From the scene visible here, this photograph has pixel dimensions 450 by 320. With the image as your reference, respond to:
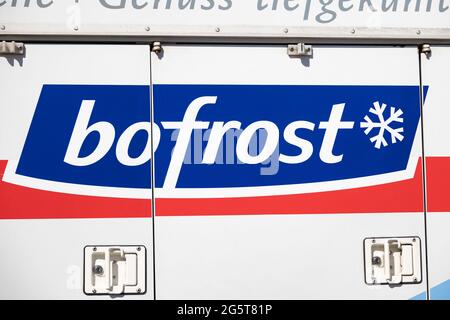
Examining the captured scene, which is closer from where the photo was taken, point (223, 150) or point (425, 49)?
point (223, 150)

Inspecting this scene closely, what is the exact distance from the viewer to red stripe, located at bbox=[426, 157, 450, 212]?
3.22 m

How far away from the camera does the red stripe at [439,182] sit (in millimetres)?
3223

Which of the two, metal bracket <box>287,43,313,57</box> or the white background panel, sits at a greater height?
metal bracket <box>287,43,313,57</box>

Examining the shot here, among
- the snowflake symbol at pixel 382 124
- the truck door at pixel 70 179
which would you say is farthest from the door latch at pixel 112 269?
the snowflake symbol at pixel 382 124

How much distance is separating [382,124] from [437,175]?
33 centimetres

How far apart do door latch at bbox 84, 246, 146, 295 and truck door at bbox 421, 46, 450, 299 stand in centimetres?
126

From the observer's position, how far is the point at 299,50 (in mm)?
3182

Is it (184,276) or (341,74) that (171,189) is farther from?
(341,74)

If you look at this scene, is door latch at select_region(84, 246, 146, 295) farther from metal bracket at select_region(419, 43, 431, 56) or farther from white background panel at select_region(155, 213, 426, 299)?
metal bracket at select_region(419, 43, 431, 56)

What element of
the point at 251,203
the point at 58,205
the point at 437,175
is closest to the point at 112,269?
the point at 58,205

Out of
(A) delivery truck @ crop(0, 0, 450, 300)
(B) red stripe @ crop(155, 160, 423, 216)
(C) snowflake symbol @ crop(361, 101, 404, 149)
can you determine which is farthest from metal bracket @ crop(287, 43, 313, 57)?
(B) red stripe @ crop(155, 160, 423, 216)

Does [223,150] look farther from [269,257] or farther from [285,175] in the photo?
[269,257]

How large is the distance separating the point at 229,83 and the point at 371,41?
66 cm

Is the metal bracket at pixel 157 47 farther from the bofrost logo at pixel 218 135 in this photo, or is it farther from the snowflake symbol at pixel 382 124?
the snowflake symbol at pixel 382 124
